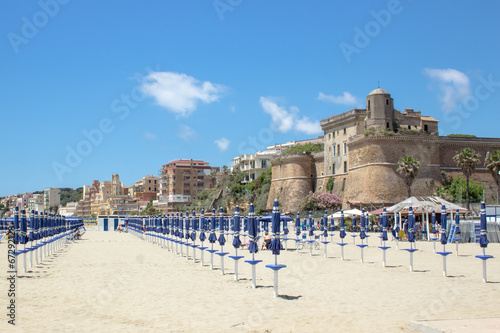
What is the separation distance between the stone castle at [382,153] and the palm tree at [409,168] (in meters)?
2.17

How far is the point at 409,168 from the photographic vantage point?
48000 millimetres

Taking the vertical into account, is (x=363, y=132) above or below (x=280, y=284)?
above

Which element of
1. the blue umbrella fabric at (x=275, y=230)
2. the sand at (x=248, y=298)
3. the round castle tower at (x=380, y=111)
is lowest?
the sand at (x=248, y=298)

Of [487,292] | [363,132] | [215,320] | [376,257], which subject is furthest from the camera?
[363,132]

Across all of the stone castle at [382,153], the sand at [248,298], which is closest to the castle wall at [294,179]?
the stone castle at [382,153]

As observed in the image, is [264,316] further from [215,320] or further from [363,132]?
[363,132]

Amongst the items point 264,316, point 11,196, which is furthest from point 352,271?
point 11,196

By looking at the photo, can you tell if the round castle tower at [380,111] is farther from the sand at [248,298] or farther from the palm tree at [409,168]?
the sand at [248,298]

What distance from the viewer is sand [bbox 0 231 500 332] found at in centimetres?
827

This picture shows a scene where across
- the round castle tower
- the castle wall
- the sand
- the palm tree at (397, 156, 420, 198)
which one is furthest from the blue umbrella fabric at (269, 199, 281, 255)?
the castle wall

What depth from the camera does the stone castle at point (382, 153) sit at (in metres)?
51.6

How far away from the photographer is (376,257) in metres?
20.4

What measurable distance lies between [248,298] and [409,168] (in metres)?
40.2

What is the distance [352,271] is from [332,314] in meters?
6.91
